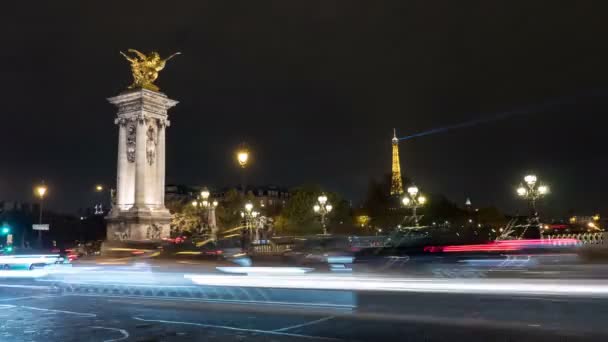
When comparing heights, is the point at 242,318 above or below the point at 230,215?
below

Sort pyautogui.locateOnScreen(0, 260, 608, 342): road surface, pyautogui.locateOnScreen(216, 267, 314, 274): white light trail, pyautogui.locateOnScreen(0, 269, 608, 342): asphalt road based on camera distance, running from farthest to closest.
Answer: pyautogui.locateOnScreen(216, 267, 314, 274): white light trail < pyautogui.locateOnScreen(0, 260, 608, 342): road surface < pyautogui.locateOnScreen(0, 269, 608, 342): asphalt road

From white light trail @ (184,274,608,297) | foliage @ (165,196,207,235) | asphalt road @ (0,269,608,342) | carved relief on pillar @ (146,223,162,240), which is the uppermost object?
foliage @ (165,196,207,235)

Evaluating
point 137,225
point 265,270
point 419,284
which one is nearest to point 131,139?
point 137,225

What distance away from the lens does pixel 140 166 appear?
140 ft

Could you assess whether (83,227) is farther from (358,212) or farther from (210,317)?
(210,317)

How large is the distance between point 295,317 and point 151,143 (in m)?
31.3

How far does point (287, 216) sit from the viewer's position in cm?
9231

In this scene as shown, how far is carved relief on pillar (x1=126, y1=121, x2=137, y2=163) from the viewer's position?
43062 mm

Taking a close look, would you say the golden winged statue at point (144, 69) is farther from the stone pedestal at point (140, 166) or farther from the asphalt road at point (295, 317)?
the asphalt road at point (295, 317)

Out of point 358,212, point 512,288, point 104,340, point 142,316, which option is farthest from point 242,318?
point 358,212

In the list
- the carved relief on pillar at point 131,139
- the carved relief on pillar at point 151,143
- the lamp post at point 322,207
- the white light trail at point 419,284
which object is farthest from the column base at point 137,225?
the white light trail at point 419,284

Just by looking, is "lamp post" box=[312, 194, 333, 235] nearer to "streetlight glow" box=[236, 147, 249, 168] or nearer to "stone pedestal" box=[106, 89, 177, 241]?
"stone pedestal" box=[106, 89, 177, 241]

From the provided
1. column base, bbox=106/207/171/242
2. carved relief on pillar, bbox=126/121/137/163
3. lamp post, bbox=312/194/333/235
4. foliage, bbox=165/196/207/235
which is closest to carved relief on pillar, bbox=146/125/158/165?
carved relief on pillar, bbox=126/121/137/163

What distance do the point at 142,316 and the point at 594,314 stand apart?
34.3ft
